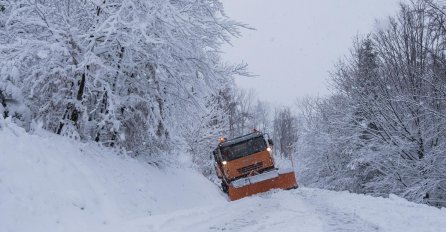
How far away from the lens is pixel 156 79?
40.9 feet

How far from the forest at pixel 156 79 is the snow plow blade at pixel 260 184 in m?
2.61

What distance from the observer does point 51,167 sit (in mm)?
8859

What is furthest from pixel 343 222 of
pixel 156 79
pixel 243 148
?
pixel 243 148

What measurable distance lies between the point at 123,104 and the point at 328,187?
22740 millimetres

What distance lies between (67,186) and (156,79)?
4.64 meters

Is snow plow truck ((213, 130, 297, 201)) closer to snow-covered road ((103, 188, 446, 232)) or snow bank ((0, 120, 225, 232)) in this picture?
snow bank ((0, 120, 225, 232))

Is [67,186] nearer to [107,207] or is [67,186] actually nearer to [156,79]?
[107,207]

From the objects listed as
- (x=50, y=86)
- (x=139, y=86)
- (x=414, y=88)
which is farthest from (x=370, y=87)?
(x=50, y=86)

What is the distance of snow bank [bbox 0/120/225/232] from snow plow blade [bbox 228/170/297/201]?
278cm

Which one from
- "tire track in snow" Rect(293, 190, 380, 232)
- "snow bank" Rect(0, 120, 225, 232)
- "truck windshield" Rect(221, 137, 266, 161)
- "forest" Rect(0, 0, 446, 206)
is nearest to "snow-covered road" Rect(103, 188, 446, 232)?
"tire track in snow" Rect(293, 190, 380, 232)

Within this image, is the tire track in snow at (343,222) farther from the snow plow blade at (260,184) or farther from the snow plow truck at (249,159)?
A: the snow plow truck at (249,159)

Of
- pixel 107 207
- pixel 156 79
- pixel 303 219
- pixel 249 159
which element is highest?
pixel 156 79

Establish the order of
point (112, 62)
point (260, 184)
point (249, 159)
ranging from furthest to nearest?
point (249, 159) < point (260, 184) < point (112, 62)

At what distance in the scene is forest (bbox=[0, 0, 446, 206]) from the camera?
1049 cm
